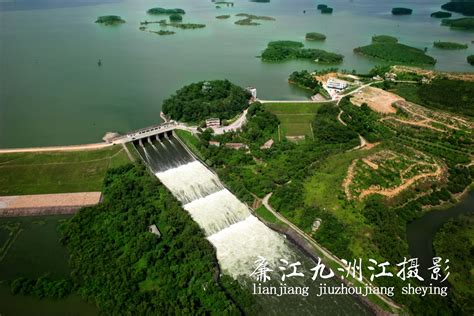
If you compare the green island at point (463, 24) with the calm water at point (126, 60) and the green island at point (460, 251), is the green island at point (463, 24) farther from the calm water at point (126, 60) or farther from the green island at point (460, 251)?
the green island at point (460, 251)

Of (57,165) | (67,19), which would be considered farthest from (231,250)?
(67,19)

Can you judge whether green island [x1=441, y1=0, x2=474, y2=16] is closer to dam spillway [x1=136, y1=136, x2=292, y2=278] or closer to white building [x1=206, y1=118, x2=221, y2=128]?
white building [x1=206, y1=118, x2=221, y2=128]

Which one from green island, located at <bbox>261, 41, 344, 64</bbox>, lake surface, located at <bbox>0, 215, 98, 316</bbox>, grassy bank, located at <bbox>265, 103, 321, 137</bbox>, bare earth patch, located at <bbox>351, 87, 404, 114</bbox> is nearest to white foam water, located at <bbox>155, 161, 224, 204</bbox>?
lake surface, located at <bbox>0, 215, 98, 316</bbox>

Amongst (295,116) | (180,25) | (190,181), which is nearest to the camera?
(190,181)

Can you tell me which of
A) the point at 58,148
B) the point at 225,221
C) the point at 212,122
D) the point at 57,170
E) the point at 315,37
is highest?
the point at 315,37

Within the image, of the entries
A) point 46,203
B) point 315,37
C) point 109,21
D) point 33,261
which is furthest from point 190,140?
point 109,21

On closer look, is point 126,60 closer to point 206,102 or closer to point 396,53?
point 206,102

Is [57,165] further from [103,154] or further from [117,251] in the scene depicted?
[117,251]

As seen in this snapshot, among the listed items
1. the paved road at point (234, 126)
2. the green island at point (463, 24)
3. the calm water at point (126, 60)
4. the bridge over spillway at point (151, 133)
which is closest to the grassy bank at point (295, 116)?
the paved road at point (234, 126)
